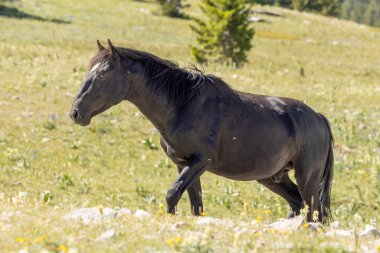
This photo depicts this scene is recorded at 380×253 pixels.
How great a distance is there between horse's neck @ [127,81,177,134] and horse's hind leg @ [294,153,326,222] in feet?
8.41

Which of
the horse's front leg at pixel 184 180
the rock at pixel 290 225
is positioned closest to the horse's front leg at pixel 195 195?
the horse's front leg at pixel 184 180

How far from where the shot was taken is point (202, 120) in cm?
929

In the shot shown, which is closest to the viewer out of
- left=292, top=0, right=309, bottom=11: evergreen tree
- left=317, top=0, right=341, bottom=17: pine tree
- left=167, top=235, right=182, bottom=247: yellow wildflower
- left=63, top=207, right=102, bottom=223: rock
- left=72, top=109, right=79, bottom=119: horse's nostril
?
left=167, top=235, right=182, bottom=247: yellow wildflower

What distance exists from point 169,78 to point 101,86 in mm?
1125

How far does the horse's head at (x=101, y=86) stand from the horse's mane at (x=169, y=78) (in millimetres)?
225

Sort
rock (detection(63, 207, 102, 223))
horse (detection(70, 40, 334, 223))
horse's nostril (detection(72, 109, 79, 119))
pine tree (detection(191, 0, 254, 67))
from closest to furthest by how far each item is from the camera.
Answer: rock (detection(63, 207, 102, 223)), horse's nostril (detection(72, 109, 79, 119)), horse (detection(70, 40, 334, 223)), pine tree (detection(191, 0, 254, 67))

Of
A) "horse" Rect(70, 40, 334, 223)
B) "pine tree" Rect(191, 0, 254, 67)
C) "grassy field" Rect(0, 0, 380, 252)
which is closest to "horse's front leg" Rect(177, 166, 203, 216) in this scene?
"horse" Rect(70, 40, 334, 223)

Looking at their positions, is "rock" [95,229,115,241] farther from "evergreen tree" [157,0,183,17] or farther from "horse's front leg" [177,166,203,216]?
"evergreen tree" [157,0,183,17]

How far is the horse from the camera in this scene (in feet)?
29.2

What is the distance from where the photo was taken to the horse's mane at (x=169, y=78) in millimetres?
9266

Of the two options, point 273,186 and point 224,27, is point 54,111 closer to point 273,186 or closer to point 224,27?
point 273,186

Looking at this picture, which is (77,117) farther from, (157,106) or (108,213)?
(108,213)

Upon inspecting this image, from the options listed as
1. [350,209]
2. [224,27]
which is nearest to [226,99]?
[350,209]

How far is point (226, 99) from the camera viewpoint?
32.0ft
